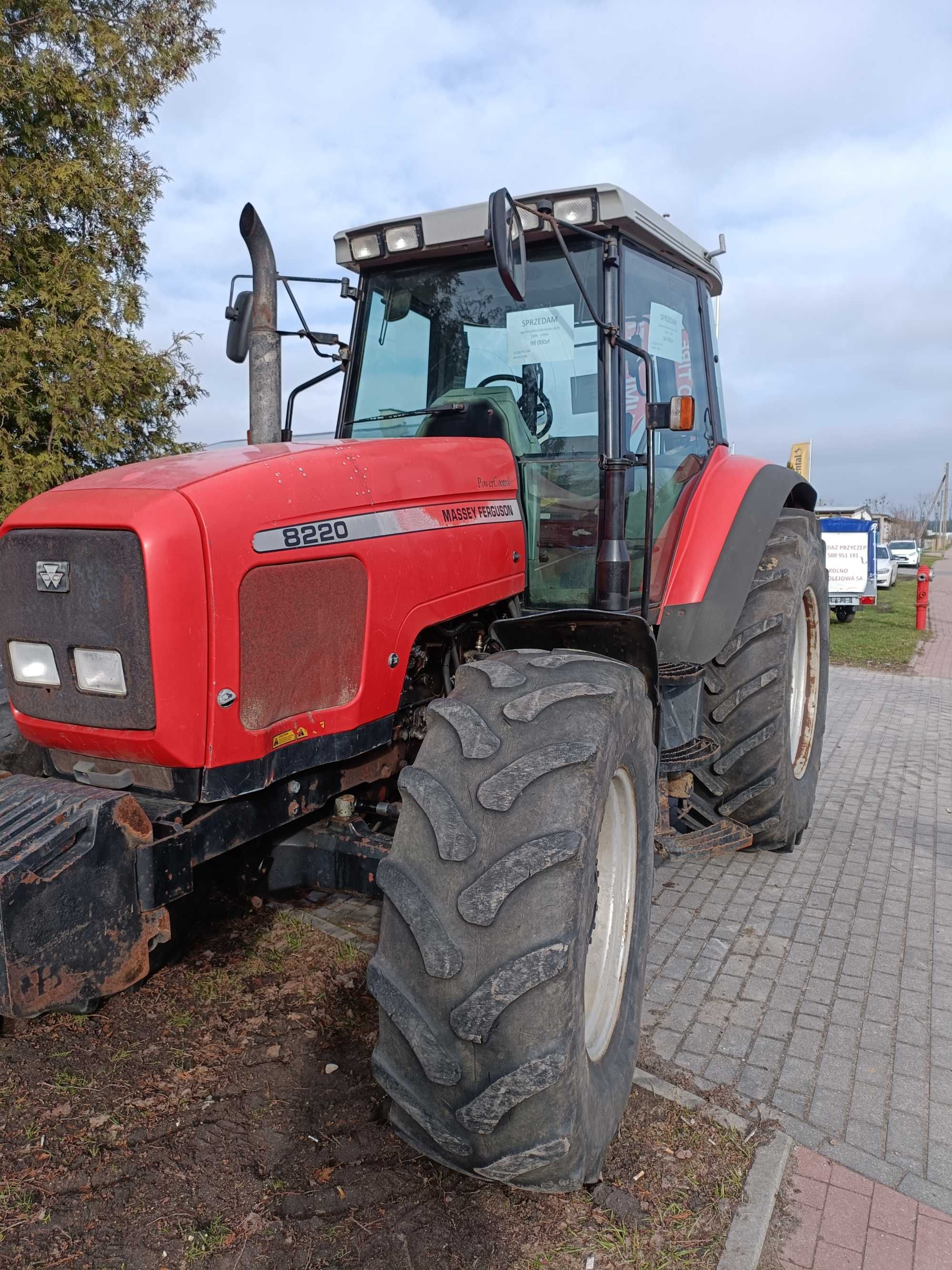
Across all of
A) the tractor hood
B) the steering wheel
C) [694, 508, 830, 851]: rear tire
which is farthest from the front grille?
[694, 508, 830, 851]: rear tire

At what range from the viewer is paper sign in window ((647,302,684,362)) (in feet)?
11.7

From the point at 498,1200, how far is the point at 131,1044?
47.8 inches

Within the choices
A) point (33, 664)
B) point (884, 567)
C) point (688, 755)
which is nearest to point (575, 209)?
point (688, 755)

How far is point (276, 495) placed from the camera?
2166 mm

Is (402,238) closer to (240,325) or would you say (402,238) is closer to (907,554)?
(240,325)

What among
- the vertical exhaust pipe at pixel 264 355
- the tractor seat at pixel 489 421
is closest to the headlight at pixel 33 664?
the vertical exhaust pipe at pixel 264 355

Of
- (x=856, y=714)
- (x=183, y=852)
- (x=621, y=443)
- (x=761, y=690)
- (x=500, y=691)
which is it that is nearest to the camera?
(x=183, y=852)

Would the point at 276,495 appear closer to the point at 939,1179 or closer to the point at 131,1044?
the point at 131,1044

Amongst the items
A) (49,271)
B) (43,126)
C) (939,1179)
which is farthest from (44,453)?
(939,1179)

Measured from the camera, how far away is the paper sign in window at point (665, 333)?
3552 millimetres

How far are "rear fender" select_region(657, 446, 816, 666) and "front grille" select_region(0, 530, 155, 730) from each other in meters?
2.07

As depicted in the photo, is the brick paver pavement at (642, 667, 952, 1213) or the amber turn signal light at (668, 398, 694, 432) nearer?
the brick paver pavement at (642, 667, 952, 1213)

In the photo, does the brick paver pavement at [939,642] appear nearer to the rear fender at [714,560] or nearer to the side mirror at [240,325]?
the rear fender at [714,560]

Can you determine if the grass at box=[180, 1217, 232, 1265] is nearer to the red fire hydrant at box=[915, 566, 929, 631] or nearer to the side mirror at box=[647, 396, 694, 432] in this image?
the side mirror at box=[647, 396, 694, 432]
